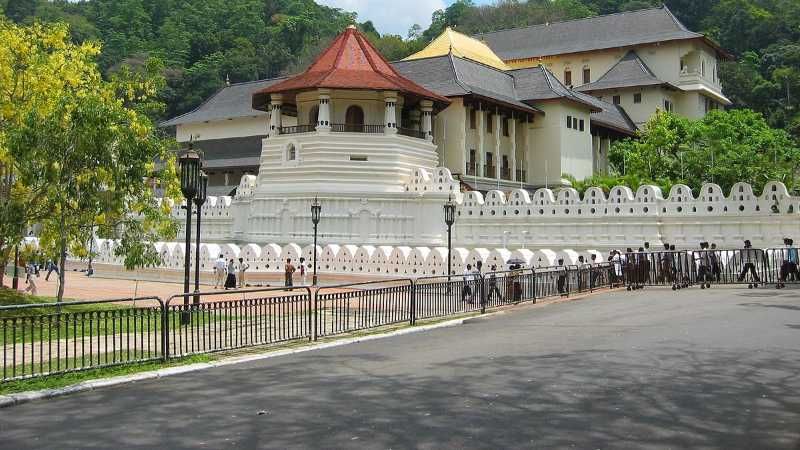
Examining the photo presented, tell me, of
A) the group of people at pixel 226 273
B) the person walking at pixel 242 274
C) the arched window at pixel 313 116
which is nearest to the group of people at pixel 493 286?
the group of people at pixel 226 273

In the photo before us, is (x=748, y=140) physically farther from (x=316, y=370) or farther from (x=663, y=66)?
(x=316, y=370)

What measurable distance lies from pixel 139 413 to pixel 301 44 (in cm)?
10212

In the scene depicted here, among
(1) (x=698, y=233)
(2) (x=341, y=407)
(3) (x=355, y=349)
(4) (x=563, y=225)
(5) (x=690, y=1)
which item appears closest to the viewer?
(2) (x=341, y=407)

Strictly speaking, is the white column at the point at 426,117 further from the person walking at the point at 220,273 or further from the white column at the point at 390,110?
the person walking at the point at 220,273

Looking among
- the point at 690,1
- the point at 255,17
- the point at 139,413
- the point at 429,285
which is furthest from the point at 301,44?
the point at 139,413

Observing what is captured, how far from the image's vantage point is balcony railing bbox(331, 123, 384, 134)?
36.8m

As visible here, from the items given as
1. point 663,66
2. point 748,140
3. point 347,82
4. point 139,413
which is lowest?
point 139,413

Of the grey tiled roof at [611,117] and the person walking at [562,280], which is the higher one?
the grey tiled roof at [611,117]

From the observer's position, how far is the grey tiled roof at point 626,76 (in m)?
58.3

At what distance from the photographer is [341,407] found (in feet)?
25.8

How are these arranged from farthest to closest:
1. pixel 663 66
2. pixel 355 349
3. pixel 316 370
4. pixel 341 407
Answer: pixel 663 66 → pixel 355 349 → pixel 316 370 → pixel 341 407

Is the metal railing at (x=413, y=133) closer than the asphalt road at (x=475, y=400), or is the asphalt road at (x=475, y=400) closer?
the asphalt road at (x=475, y=400)

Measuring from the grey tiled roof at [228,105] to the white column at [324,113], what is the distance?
854 inches

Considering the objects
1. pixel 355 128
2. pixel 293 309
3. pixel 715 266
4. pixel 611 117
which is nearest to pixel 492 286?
pixel 293 309
